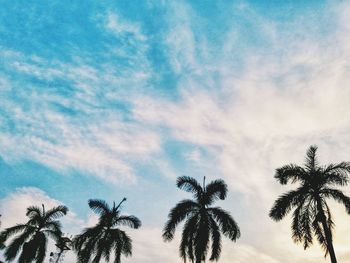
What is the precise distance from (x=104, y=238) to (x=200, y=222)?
9.98m

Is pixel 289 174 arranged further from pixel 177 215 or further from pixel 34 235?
pixel 34 235

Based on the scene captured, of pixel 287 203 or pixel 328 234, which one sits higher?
pixel 287 203

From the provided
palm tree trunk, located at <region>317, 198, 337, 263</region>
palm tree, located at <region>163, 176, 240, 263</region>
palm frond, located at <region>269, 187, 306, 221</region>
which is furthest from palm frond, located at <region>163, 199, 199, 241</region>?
palm tree trunk, located at <region>317, 198, 337, 263</region>

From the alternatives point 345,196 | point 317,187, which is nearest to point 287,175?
point 317,187

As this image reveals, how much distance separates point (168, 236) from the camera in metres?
30.0

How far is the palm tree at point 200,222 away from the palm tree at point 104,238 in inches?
227

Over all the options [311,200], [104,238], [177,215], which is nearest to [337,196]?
[311,200]

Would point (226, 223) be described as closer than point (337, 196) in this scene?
No

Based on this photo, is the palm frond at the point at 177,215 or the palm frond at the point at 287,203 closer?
the palm frond at the point at 287,203

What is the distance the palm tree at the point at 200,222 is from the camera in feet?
94.4

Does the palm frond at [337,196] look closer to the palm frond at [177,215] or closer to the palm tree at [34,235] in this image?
the palm frond at [177,215]

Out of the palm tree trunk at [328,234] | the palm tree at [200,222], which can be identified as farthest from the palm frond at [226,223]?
the palm tree trunk at [328,234]

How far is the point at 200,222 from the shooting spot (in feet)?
96.8

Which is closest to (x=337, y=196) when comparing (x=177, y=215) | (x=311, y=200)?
(x=311, y=200)
